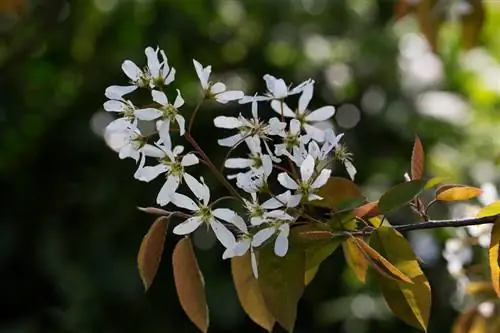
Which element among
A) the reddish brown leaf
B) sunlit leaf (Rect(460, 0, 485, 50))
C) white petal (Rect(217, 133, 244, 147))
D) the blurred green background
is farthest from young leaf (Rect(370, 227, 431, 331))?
the blurred green background

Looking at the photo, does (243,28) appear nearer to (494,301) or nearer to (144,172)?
(494,301)

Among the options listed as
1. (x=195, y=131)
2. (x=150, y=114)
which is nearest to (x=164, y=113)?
(x=150, y=114)

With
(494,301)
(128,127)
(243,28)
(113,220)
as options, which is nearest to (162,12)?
(243,28)

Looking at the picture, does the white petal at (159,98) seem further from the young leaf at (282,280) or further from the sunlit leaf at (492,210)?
the sunlit leaf at (492,210)

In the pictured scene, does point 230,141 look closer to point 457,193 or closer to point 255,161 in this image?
point 255,161

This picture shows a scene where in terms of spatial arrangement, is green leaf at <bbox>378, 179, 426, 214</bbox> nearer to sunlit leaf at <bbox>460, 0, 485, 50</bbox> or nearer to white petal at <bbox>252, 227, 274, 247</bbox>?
white petal at <bbox>252, 227, 274, 247</bbox>
